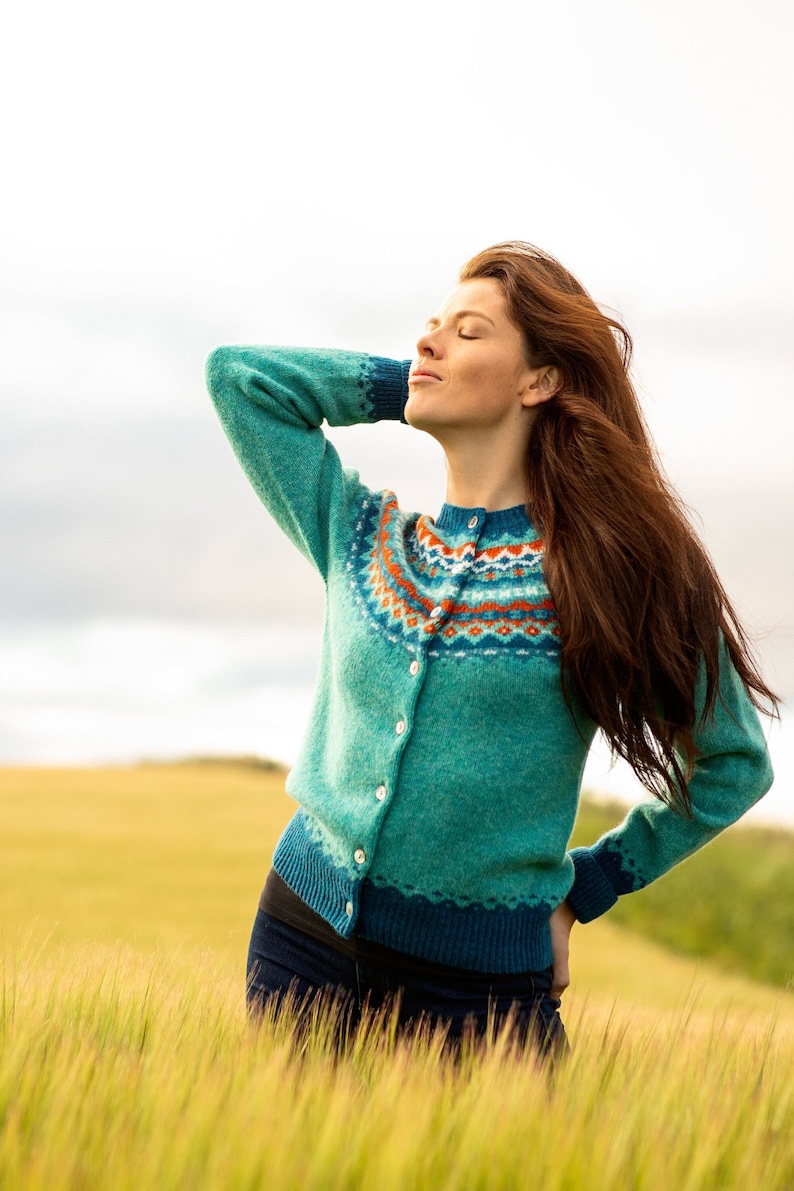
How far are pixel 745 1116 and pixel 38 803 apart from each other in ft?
25.3

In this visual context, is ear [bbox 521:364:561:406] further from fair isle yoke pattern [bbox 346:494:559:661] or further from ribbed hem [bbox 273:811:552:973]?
ribbed hem [bbox 273:811:552:973]

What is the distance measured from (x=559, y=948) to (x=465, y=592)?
764 mm

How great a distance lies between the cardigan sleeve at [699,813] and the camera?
95.1 inches

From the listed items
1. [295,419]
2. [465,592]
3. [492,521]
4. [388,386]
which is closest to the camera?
[465,592]

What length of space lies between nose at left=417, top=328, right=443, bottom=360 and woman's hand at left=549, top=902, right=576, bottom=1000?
119 cm

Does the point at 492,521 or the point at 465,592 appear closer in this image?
the point at 465,592

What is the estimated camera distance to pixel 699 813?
246 cm

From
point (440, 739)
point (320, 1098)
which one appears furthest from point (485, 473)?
point (320, 1098)

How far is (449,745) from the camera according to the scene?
2154 millimetres

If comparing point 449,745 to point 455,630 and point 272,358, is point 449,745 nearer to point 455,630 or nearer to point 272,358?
point 455,630

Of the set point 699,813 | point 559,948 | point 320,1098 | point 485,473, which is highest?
point 485,473

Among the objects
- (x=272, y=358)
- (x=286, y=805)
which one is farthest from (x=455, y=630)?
(x=286, y=805)

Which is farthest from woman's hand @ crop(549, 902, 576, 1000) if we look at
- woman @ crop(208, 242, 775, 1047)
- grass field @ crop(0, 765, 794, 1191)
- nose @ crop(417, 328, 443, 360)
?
nose @ crop(417, 328, 443, 360)

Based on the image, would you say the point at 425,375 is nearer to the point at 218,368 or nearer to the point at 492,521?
the point at 492,521
